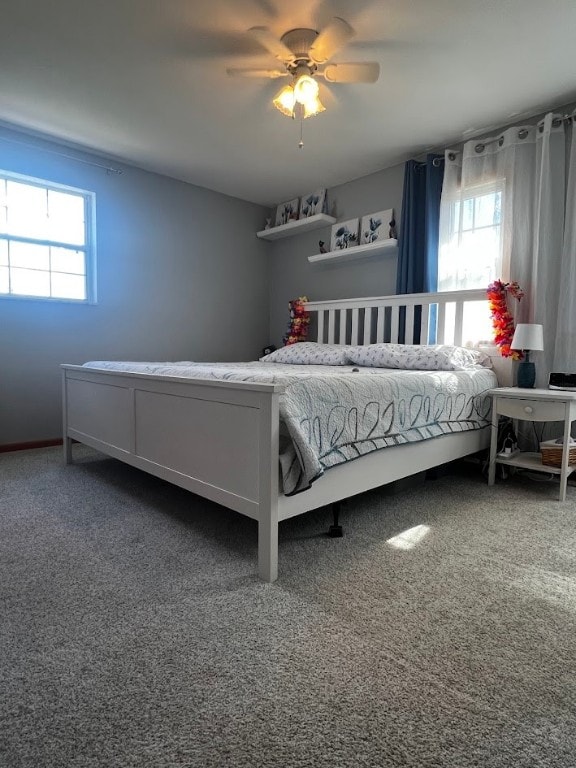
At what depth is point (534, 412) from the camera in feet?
8.08

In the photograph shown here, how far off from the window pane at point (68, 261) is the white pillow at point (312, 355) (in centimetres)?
178

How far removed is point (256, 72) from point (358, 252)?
1823 millimetres

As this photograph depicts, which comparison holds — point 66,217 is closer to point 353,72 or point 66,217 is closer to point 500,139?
point 353,72

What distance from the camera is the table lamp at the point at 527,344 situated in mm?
2645

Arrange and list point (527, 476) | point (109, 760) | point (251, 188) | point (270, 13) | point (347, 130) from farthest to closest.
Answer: point (251, 188), point (347, 130), point (527, 476), point (270, 13), point (109, 760)

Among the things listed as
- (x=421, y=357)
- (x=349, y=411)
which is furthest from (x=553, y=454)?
(x=349, y=411)

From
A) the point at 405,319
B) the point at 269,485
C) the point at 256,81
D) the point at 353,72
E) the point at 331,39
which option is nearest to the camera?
the point at 269,485

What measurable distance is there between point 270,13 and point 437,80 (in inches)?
42.9

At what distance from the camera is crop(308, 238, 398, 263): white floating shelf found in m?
3.66

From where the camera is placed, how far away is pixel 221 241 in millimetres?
4539

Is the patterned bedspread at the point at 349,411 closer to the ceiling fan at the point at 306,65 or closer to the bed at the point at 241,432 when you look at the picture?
the bed at the point at 241,432

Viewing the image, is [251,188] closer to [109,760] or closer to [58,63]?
[58,63]

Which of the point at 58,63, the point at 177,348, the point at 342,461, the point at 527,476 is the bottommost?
the point at 527,476

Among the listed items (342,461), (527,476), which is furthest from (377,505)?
(527,476)
